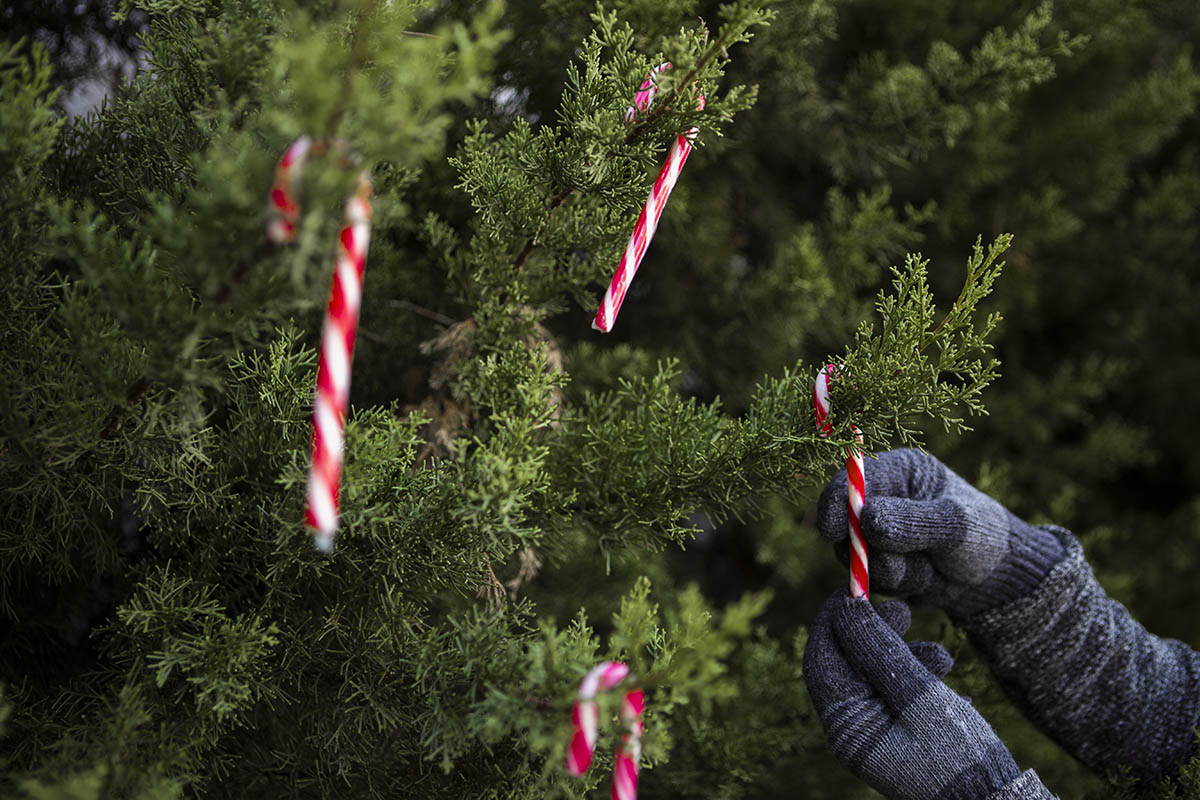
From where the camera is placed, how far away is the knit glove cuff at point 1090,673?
0.87 metres

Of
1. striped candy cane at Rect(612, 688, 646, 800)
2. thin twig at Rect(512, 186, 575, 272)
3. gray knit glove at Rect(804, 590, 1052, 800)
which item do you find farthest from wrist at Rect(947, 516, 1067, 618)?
thin twig at Rect(512, 186, 575, 272)

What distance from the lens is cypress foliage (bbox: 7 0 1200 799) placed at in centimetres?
58

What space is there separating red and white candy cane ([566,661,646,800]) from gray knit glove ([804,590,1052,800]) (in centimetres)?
24

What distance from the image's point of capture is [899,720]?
0.76 metres

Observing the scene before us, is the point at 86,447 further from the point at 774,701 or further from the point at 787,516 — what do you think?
the point at 787,516

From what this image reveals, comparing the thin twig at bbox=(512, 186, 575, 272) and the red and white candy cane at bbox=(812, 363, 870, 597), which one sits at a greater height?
the thin twig at bbox=(512, 186, 575, 272)

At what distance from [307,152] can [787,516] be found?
1058 mm

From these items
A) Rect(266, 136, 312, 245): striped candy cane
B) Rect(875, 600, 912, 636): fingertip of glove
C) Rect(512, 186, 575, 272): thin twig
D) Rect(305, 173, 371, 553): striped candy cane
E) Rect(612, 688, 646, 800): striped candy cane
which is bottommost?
Rect(875, 600, 912, 636): fingertip of glove

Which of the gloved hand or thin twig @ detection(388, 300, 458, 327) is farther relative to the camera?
thin twig @ detection(388, 300, 458, 327)

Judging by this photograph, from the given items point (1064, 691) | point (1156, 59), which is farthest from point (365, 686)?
point (1156, 59)

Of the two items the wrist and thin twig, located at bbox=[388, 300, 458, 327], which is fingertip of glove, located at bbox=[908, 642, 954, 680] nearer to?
the wrist

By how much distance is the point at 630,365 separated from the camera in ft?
3.66

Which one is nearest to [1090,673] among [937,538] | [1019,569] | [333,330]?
[1019,569]

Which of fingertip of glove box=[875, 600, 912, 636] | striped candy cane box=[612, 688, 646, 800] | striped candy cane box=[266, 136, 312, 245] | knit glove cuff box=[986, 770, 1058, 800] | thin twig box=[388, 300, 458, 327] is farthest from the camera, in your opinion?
thin twig box=[388, 300, 458, 327]
